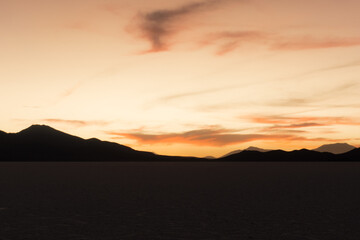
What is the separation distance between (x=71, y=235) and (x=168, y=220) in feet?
38.5

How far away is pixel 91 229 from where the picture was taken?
3925 cm

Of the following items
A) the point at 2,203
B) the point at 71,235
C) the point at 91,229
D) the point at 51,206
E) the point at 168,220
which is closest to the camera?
the point at 71,235

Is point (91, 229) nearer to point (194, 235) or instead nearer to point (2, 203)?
point (194, 235)

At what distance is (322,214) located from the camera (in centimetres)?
5053

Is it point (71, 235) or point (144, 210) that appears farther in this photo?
point (144, 210)

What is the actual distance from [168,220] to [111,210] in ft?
35.1

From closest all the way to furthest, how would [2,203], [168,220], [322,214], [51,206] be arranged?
1. [168,220]
2. [322,214]
3. [51,206]
4. [2,203]

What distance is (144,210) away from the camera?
53.5 meters

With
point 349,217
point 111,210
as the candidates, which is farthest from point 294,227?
point 111,210

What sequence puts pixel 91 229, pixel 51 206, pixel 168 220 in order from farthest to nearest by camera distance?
pixel 51 206 < pixel 168 220 < pixel 91 229

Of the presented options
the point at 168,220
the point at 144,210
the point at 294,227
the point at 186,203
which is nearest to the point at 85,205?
the point at 144,210

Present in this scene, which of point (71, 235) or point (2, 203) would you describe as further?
point (2, 203)

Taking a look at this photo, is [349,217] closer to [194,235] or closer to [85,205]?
[194,235]

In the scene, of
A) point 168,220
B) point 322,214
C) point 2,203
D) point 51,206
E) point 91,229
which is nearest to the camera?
point 91,229
